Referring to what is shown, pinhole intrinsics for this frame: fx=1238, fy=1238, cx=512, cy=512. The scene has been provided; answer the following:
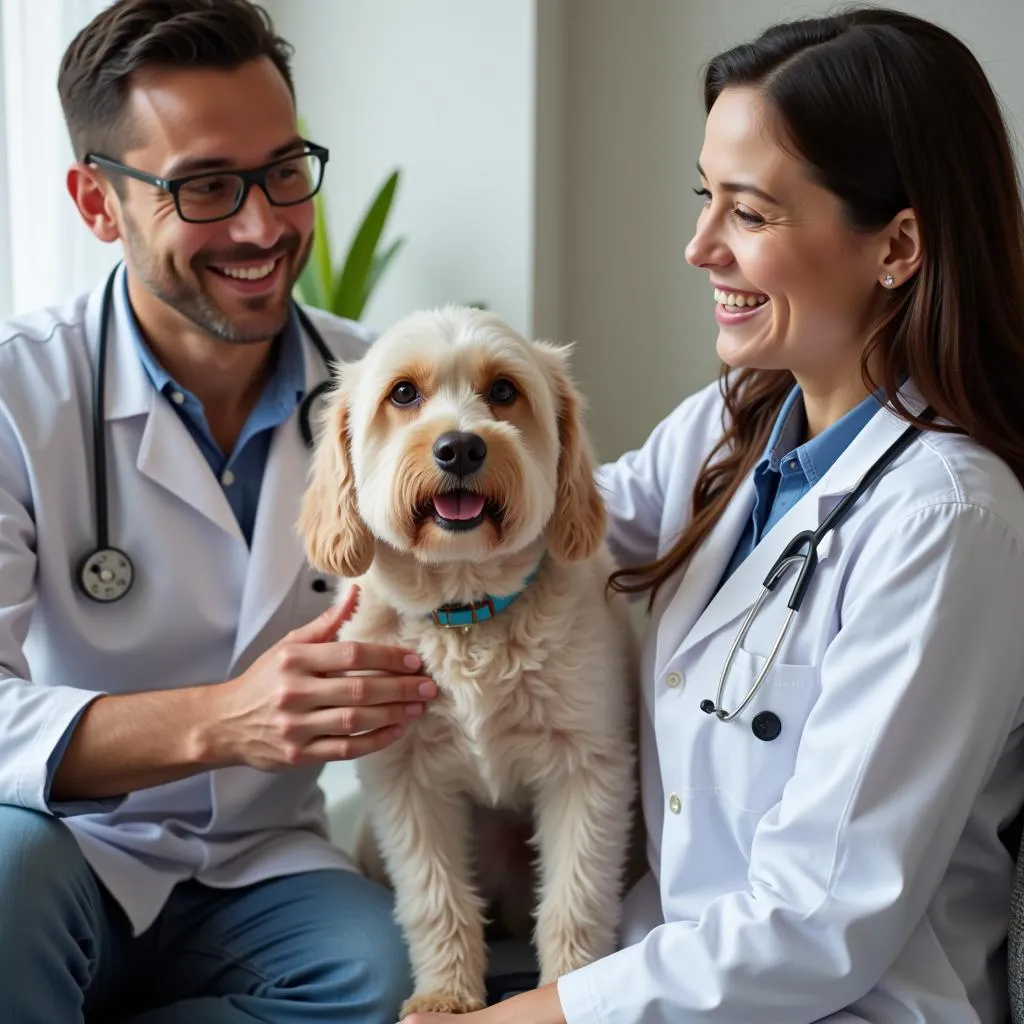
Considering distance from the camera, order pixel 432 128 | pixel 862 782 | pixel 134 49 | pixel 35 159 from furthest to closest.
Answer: pixel 432 128 → pixel 35 159 → pixel 134 49 → pixel 862 782

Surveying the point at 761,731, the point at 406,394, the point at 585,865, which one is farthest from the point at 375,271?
the point at 761,731

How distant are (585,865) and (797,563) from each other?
1.73 ft

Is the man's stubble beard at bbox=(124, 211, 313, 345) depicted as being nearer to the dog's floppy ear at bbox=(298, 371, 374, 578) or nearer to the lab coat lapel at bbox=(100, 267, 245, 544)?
the lab coat lapel at bbox=(100, 267, 245, 544)

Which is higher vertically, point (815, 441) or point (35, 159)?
point (35, 159)

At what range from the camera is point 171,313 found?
2059 mm

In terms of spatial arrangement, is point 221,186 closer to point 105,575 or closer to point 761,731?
point 105,575

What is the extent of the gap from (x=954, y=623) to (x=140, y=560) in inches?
47.6

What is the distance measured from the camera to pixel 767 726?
1.48m

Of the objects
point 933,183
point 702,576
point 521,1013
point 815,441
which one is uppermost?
point 933,183

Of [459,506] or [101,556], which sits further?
[101,556]

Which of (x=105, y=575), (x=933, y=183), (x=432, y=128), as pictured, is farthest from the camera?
(x=432, y=128)

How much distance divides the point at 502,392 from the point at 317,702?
0.48 m

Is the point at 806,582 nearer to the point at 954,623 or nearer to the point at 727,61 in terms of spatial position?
the point at 954,623

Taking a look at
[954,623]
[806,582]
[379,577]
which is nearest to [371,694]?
[379,577]
